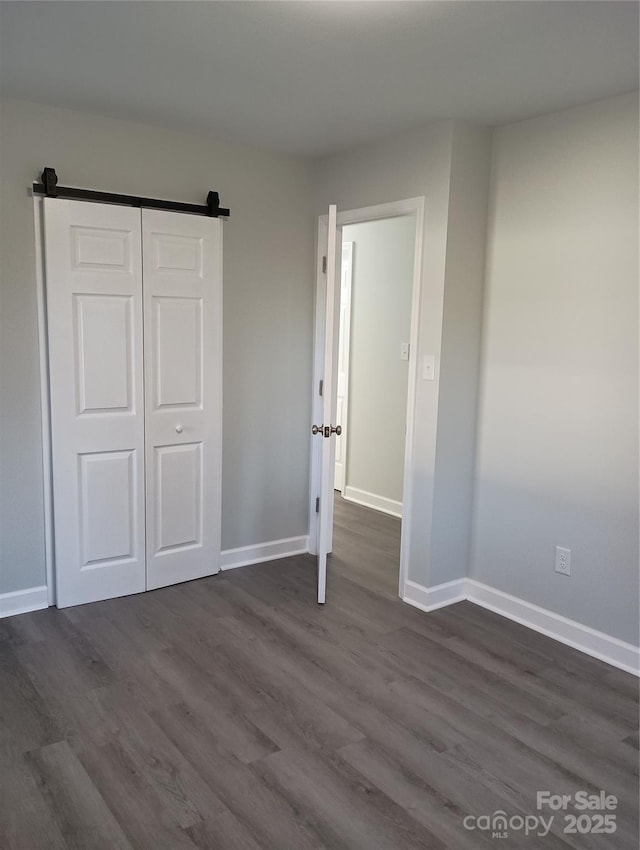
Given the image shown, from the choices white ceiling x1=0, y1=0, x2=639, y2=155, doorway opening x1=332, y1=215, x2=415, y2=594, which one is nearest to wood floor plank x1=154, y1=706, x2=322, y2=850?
doorway opening x1=332, y1=215, x2=415, y2=594

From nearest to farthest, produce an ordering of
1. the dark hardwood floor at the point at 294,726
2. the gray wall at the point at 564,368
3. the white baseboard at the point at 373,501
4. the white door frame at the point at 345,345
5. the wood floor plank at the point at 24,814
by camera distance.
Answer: the wood floor plank at the point at 24,814 < the dark hardwood floor at the point at 294,726 < the gray wall at the point at 564,368 < the white baseboard at the point at 373,501 < the white door frame at the point at 345,345

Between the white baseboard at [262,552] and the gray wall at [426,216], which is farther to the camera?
the white baseboard at [262,552]

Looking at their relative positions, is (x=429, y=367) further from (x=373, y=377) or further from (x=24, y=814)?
(x=24, y=814)

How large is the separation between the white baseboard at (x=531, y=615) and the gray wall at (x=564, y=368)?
0.05m

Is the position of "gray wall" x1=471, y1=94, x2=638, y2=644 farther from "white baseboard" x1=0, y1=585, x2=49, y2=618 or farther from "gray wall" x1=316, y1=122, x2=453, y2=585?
"white baseboard" x1=0, y1=585, x2=49, y2=618

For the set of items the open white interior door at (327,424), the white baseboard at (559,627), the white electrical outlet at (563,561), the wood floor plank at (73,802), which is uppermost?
the open white interior door at (327,424)

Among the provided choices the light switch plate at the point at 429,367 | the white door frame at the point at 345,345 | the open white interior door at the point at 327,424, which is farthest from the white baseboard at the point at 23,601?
the white door frame at the point at 345,345

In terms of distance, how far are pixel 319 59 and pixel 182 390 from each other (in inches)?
71.3

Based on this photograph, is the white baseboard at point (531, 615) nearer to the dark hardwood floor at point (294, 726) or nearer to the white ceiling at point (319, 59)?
the dark hardwood floor at point (294, 726)

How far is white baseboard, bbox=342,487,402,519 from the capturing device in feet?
17.3

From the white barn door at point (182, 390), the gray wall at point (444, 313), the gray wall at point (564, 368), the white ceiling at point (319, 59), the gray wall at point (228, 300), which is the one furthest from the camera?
the white barn door at point (182, 390)

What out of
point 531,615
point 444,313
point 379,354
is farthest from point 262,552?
point 379,354

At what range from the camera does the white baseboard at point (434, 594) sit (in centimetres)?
348

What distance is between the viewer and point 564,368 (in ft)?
10.1
